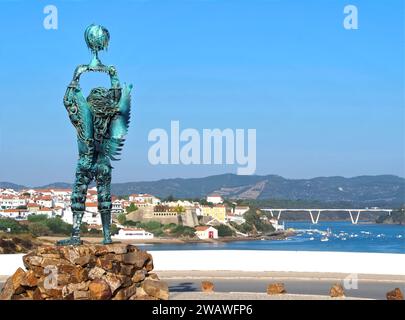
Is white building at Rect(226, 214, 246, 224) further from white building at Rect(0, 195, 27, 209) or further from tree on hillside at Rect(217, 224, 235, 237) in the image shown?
white building at Rect(0, 195, 27, 209)

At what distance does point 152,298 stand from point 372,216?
6960 inches

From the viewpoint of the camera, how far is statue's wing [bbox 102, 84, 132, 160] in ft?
53.6

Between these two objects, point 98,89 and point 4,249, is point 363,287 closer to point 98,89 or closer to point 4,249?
point 98,89

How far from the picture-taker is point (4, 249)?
7594 cm

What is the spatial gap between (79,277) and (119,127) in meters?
3.45

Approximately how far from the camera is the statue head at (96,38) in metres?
15.9

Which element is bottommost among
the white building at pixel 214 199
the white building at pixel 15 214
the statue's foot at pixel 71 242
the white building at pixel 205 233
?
the white building at pixel 205 233

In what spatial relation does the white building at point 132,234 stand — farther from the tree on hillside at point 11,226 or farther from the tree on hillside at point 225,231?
the tree on hillside at point 225,231

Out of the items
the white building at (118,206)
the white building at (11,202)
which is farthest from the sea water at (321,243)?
the white building at (11,202)

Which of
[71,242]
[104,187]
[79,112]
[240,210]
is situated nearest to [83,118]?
[79,112]

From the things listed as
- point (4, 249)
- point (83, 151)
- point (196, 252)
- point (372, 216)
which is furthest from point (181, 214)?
point (83, 151)

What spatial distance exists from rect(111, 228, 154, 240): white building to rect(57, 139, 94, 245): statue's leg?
3410 inches
